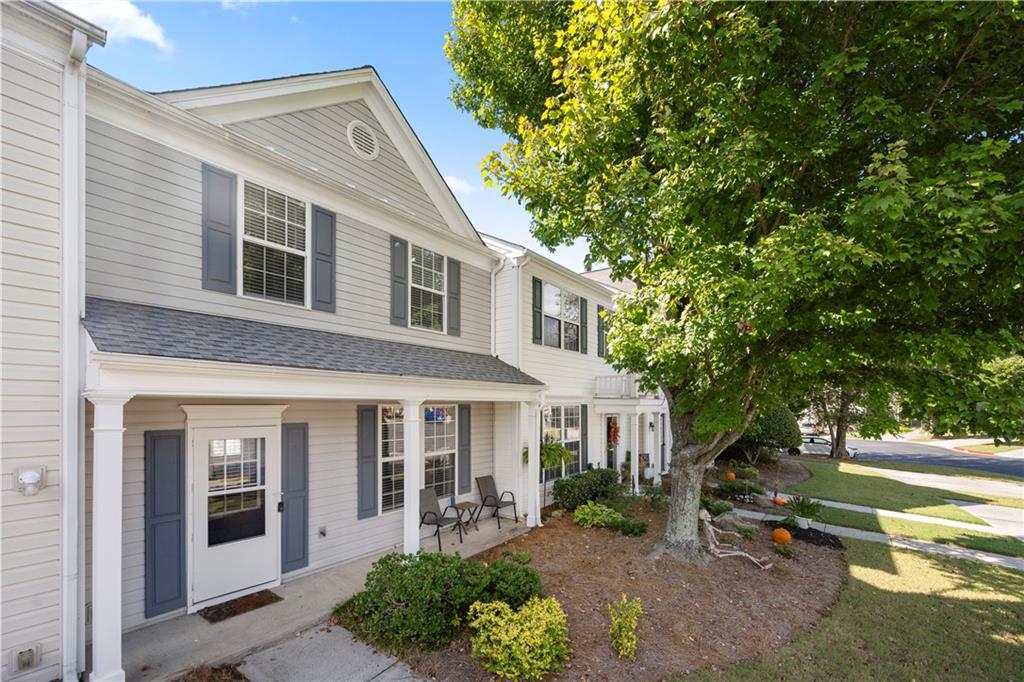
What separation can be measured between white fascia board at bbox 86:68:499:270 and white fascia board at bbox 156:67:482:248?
474 millimetres

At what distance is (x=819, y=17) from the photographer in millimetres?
5727

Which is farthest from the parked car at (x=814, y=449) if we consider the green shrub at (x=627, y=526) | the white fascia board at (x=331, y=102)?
the white fascia board at (x=331, y=102)

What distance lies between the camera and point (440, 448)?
9570mm

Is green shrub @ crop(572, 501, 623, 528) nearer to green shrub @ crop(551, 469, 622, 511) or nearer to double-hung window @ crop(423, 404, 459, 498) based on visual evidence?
green shrub @ crop(551, 469, 622, 511)

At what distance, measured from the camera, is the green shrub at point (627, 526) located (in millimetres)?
9344

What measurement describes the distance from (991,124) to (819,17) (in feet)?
7.67

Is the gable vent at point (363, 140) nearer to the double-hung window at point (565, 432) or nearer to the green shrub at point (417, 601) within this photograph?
the green shrub at point (417, 601)

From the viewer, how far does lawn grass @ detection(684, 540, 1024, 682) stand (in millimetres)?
5207

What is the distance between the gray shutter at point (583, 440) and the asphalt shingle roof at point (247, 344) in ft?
17.5

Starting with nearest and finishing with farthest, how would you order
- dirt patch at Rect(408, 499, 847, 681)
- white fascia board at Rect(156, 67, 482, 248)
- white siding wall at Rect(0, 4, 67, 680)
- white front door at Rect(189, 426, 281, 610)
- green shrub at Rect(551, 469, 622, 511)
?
white siding wall at Rect(0, 4, 67, 680), dirt patch at Rect(408, 499, 847, 681), white front door at Rect(189, 426, 281, 610), white fascia board at Rect(156, 67, 482, 248), green shrub at Rect(551, 469, 622, 511)

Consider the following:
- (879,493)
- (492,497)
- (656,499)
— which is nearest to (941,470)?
(879,493)

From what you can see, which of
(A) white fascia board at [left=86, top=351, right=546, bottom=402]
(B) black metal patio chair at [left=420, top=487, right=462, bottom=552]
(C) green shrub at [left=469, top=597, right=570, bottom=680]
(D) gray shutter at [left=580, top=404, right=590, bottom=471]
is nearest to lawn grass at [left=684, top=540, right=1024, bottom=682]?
(C) green shrub at [left=469, top=597, right=570, bottom=680]

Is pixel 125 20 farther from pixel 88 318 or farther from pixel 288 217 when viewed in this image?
pixel 88 318

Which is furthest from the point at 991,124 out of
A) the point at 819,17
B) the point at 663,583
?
the point at 663,583
